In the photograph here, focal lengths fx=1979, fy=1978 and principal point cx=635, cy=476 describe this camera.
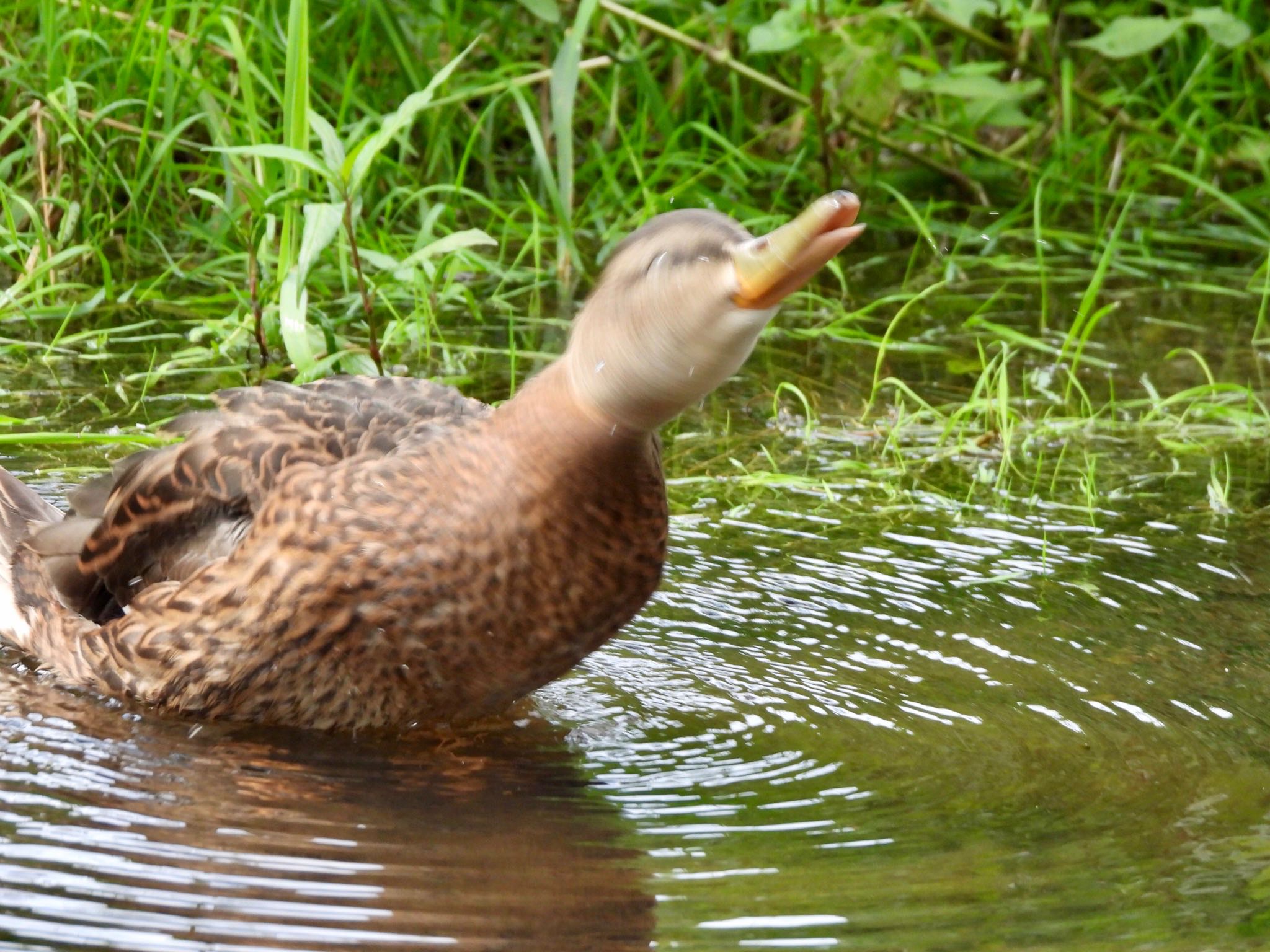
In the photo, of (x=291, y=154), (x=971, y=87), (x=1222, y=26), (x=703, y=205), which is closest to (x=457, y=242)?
(x=291, y=154)

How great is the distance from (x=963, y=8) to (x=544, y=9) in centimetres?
125

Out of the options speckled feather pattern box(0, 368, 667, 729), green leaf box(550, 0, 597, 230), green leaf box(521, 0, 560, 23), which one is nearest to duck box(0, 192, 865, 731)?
speckled feather pattern box(0, 368, 667, 729)

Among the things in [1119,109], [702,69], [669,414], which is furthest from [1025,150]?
[669,414]

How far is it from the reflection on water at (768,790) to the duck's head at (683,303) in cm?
61

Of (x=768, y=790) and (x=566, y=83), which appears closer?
(x=768, y=790)

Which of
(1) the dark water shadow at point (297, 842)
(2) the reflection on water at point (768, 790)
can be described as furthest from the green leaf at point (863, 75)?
(1) the dark water shadow at point (297, 842)

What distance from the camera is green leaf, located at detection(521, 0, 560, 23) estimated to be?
588 centimetres

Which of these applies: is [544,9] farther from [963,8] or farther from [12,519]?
[12,519]

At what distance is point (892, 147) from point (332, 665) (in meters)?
4.06

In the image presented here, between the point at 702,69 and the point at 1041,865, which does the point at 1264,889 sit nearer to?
the point at 1041,865

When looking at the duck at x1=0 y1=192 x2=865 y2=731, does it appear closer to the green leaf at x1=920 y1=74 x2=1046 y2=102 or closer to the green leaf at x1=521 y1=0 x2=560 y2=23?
the green leaf at x1=521 y1=0 x2=560 y2=23

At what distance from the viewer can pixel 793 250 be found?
8.68 feet

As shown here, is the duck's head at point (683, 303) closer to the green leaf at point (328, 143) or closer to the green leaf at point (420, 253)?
the green leaf at point (420, 253)

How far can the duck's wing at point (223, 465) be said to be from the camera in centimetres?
326
